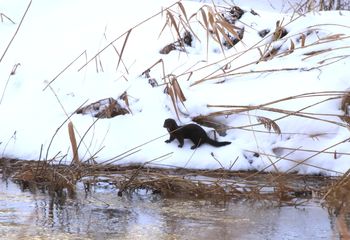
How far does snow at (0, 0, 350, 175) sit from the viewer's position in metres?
4.13

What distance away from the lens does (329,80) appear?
4.60m

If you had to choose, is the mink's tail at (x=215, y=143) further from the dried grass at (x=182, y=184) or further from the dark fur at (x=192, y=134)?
the dried grass at (x=182, y=184)

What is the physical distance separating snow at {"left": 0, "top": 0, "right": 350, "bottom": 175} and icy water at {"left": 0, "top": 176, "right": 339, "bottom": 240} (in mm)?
643

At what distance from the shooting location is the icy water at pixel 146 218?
2430 mm

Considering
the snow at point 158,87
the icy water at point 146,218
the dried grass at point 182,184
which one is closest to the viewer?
the icy water at point 146,218

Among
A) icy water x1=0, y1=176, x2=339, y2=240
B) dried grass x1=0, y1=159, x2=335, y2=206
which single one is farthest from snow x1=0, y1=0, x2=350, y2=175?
icy water x1=0, y1=176, x2=339, y2=240

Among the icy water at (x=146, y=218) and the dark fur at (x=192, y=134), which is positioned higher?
the dark fur at (x=192, y=134)

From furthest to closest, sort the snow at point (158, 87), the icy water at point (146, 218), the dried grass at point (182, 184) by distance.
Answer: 1. the snow at point (158, 87)
2. the dried grass at point (182, 184)
3. the icy water at point (146, 218)

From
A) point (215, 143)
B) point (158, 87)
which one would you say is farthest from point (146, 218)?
point (158, 87)

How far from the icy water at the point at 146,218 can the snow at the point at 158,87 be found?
2.11 feet

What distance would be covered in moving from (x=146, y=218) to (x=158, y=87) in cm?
224

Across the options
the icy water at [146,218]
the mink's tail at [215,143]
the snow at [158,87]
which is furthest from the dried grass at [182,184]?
the mink's tail at [215,143]

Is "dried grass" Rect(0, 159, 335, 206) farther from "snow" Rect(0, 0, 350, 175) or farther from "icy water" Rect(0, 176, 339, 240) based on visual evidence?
"snow" Rect(0, 0, 350, 175)

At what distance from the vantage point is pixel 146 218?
270cm
